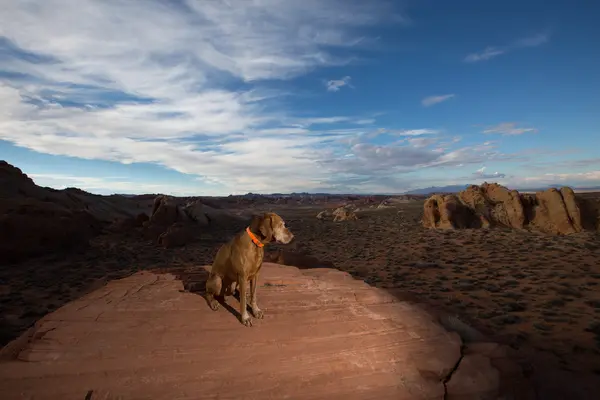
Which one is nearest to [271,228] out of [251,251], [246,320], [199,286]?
[251,251]

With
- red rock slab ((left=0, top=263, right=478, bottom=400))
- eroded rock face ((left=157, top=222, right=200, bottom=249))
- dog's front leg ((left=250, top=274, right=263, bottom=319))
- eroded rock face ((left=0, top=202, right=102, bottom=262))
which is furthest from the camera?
eroded rock face ((left=157, top=222, right=200, bottom=249))

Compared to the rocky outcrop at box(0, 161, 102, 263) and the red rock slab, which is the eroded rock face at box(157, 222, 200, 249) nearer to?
the rocky outcrop at box(0, 161, 102, 263)

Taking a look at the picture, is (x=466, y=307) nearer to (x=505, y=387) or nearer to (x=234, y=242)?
(x=505, y=387)

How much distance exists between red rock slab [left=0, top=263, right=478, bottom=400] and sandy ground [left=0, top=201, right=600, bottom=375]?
264cm

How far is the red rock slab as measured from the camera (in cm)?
399

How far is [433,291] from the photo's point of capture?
13117 millimetres

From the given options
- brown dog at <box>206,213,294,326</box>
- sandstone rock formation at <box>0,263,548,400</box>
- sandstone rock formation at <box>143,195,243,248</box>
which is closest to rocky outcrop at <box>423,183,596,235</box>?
sandstone rock formation at <box>143,195,243,248</box>

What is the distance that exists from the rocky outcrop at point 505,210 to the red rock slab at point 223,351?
26515 mm

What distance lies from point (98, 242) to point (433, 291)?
25321 mm

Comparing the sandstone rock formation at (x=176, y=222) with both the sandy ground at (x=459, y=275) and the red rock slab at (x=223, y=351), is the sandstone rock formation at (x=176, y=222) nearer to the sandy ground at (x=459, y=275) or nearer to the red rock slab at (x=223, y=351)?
the sandy ground at (x=459, y=275)

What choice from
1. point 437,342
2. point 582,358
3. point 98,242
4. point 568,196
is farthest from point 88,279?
point 568,196

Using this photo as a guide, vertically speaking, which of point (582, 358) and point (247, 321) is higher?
point (247, 321)

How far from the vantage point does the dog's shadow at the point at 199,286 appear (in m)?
5.67

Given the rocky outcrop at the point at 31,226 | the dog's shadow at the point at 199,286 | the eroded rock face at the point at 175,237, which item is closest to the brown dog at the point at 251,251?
the dog's shadow at the point at 199,286
